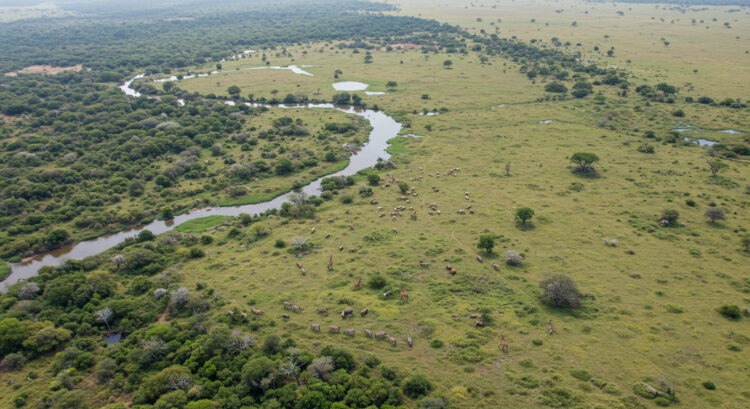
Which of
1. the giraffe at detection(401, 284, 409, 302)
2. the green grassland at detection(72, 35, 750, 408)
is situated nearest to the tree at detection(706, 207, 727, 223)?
the green grassland at detection(72, 35, 750, 408)

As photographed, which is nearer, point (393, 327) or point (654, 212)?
point (393, 327)

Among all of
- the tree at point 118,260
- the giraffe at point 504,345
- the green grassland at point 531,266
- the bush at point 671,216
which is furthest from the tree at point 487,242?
the tree at point 118,260

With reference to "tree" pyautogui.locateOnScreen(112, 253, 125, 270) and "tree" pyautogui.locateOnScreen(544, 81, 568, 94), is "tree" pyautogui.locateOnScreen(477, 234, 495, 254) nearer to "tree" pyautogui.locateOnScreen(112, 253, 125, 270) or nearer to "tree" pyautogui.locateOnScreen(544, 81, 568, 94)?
"tree" pyautogui.locateOnScreen(112, 253, 125, 270)

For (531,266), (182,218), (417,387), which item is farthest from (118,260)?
(531,266)

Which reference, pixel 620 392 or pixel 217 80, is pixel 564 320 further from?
pixel 217 80

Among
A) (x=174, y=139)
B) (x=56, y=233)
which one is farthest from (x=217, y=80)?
(x=56, y=233)

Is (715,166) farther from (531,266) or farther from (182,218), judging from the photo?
(182,218)
